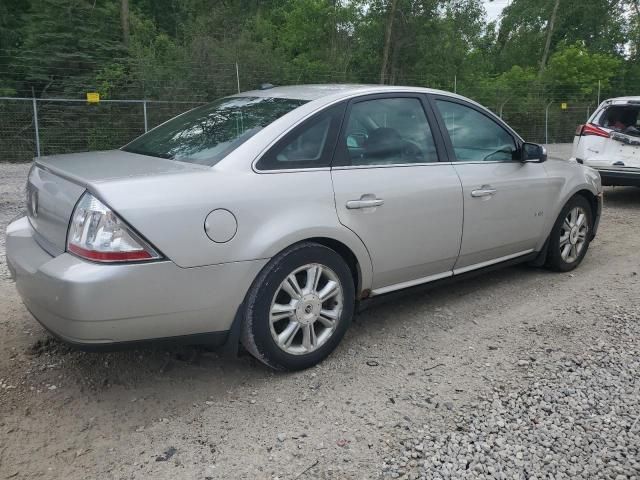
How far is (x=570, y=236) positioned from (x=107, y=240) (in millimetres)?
4092

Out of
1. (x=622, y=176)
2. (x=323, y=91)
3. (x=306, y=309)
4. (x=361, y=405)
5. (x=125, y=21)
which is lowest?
(x=361, y=405)

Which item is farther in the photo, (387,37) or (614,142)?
(387,37)

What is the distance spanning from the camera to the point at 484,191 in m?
4.24

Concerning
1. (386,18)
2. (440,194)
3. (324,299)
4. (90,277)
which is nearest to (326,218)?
(324,299)

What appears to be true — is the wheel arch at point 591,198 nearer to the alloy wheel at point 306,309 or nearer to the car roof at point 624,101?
the alloy wheel at point 306,309

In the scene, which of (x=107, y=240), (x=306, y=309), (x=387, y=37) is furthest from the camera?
(x=387, y=37)

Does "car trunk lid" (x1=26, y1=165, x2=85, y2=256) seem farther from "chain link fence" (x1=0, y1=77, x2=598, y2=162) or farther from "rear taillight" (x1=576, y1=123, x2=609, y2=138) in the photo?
"chain link fence" (x1=0, y1=77, x2=598, y2=162)

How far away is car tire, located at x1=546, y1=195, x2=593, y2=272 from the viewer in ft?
16.8

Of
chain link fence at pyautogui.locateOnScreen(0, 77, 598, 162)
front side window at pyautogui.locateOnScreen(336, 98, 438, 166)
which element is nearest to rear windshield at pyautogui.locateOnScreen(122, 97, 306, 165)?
front side window at pyautogui.locateOnScreen(336, 98, 438, 166)

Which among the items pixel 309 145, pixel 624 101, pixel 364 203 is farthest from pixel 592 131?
pixel 309 145

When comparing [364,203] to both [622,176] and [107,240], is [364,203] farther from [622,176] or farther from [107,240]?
[622,176]

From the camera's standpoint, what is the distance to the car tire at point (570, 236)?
5113 mm

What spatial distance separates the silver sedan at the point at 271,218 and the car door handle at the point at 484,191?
0.5 inches

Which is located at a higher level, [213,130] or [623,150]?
[213,130]
